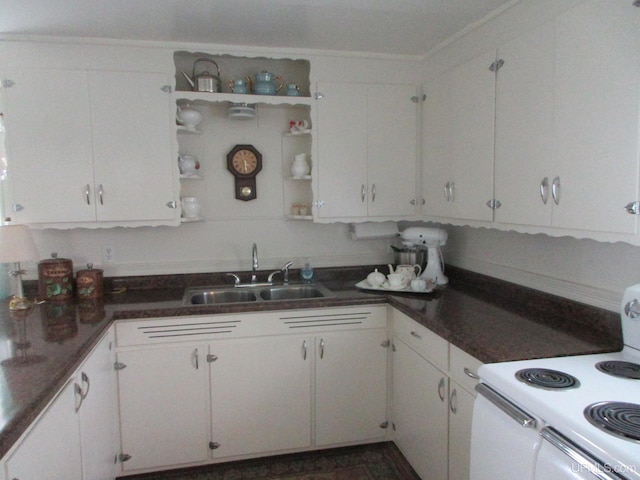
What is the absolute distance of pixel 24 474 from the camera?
3.85ft

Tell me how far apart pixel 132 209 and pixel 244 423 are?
130 cm

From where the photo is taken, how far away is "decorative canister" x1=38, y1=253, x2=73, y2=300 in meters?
2.39

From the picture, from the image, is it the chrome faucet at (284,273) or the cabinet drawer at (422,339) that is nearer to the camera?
the cabinet drawer at (422,339)

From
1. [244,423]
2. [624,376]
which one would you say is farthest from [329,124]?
[624,376]

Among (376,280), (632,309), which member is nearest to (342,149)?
(376,280)

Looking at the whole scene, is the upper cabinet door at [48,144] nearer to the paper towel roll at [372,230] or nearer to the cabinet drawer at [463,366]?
the paper towel roll at [372,230]

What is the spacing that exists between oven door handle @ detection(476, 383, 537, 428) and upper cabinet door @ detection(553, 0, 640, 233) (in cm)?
64

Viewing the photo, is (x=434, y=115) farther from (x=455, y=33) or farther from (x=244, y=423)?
(x=244, y=423)

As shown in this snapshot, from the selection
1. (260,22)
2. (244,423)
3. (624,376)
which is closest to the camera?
(624,376)

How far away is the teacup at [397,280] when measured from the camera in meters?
2.54

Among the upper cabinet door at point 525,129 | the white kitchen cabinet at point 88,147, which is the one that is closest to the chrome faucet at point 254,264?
the white kitchen cabinet at point 88,147

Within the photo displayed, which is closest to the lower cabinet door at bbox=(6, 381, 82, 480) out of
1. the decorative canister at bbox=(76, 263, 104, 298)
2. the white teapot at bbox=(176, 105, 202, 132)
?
the decorative canister at bbox=(76, 263, 104, 298)

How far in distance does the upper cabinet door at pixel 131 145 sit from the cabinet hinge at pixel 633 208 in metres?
2.09

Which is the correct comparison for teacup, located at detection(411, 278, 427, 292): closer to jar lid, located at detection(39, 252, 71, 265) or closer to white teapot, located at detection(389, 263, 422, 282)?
white teapot, located at detection(389, 263, 422, 282)
